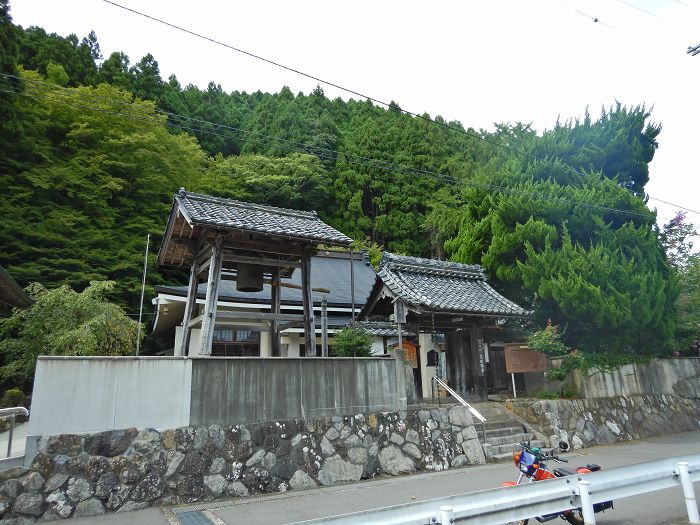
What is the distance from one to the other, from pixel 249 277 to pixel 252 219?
1352 millimetres

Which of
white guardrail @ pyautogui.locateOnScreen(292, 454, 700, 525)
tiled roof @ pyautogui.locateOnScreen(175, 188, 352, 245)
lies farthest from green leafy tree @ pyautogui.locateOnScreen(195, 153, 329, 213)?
white guardrail @ pyautogui.locateOnScreen(292, 454, 700, 525)

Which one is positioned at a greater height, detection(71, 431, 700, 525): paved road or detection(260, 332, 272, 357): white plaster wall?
detection(260, 332, 272, 357): white plaster wall

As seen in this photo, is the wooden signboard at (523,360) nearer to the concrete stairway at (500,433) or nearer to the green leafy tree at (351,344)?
the concrete stairway at (500,433)

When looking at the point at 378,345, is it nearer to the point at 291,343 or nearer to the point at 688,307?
the point at 291,343

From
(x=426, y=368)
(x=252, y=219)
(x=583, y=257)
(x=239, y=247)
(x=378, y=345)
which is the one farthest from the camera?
(x=426, y=368)

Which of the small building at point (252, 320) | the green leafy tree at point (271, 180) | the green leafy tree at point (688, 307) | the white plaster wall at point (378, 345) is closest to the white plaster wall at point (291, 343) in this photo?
the small building at point (252, 320)

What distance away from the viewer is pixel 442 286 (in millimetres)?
13914

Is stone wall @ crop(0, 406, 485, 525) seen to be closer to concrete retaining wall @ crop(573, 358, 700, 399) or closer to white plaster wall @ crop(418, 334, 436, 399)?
concrete retaining wall @ crop(573, 358, 700, 399)

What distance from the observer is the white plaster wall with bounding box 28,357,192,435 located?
7004 millimetres

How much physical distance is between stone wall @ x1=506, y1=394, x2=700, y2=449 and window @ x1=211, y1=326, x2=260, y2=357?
9.58 meters

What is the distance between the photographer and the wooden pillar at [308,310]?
9883 mm

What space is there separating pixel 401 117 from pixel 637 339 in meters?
32.5

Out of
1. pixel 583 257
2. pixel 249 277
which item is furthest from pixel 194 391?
pixel 583 257

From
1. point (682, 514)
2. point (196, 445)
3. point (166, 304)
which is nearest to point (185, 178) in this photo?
point (166, 304)
